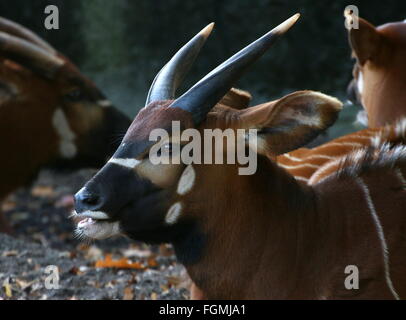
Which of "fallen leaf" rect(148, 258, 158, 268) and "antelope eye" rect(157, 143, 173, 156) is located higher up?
"antelope eye" rect(157, 143, 173, 156)

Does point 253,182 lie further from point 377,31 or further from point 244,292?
point 377,31

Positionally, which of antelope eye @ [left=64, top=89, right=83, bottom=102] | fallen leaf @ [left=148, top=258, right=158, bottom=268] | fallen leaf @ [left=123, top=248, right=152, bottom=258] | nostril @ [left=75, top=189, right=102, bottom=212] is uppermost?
antelope eye @ [left=64, top=89, right=83, bottom=102]

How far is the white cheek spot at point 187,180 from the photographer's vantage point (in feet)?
10.5

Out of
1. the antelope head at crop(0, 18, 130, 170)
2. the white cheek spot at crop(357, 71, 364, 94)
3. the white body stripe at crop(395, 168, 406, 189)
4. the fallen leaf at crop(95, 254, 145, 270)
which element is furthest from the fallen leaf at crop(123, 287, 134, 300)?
the white cheek spot at crop(357, 71, 364, 94)

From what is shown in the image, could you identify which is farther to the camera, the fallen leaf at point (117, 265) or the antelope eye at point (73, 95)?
the antelope eye at point (73, 95)

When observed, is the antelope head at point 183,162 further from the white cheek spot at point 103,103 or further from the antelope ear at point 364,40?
the white cheek spot at point 103,103

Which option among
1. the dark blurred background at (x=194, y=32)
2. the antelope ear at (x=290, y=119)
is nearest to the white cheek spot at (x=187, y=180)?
the antelope ear at (x=290, y=119)

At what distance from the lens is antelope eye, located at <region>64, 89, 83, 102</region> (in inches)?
257

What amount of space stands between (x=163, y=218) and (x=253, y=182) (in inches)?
17.2

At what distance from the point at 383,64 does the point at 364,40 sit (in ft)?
0.85

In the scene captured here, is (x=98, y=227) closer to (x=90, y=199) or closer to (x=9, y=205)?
(x=90, y=199)

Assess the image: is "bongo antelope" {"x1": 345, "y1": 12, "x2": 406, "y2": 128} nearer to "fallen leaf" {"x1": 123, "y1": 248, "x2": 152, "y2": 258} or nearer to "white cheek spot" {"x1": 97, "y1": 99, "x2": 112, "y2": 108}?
"fallen leaf" {"x1": 123, "y1": 248, "x2": 152, "y2": 258}

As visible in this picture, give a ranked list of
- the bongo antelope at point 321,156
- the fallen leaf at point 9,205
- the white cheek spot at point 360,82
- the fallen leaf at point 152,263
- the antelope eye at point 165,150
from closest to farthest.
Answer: the antelope eye at point 165,150, the bongo antelope at point 321,156, the fallen leaf at point 152,263, the white cheek spot at point 360,82, the fallen leaf at point 9,205

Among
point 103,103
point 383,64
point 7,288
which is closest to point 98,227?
point 7,288
